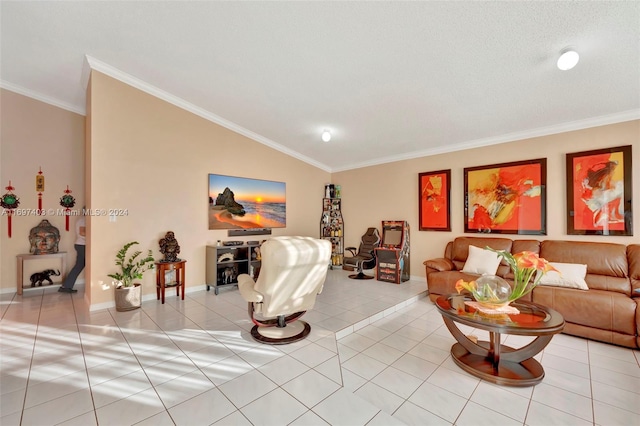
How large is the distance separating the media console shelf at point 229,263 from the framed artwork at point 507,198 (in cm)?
413

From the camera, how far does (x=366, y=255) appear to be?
19.9ft

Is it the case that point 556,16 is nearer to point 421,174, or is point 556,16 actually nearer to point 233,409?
point 421,174

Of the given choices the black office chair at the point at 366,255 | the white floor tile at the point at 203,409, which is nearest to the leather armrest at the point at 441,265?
the black office chair at the point at 366,255

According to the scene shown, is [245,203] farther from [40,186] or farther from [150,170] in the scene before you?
[40,186]

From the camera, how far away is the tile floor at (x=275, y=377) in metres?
1.81

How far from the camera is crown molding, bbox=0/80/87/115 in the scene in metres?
4.40

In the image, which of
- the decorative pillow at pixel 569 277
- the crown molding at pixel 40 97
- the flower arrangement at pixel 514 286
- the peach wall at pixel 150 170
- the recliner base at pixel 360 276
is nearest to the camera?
the flower arrangement at pixel 514 286

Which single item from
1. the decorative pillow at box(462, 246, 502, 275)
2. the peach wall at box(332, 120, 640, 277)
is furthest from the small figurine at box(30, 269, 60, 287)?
the decorative pillow at box(462, 246, 502, 275)

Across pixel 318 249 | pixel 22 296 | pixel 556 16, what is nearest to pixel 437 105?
pixel 556 16

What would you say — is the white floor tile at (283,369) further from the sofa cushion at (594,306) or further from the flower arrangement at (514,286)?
the sofa cushion at (594,306)

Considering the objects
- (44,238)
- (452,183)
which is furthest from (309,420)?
(44,238)

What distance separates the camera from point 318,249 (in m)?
2.85

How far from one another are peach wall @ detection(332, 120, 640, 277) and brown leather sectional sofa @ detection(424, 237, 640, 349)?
1.17ft

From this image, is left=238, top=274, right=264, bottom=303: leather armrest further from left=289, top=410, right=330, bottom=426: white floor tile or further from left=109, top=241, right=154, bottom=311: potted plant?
left=109, top=241, right=154, bottom=311: potted plant
